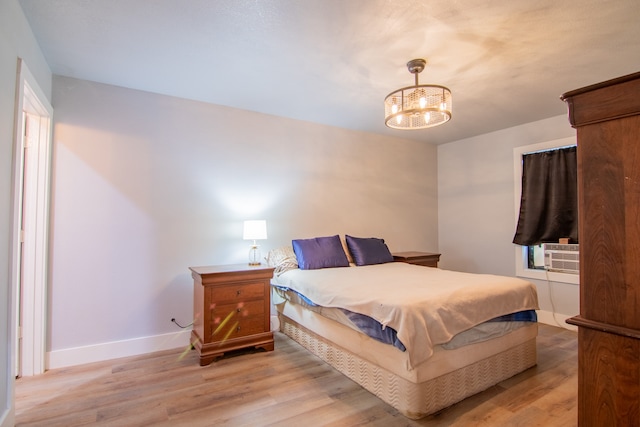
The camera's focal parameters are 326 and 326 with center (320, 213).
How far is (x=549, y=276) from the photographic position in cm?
389

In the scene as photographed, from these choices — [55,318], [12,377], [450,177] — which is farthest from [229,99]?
[450,177]

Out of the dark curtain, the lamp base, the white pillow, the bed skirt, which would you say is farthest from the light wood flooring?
the dark curtain

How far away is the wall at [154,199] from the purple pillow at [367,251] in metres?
0.40

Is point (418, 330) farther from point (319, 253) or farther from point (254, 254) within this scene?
point (254, 254)

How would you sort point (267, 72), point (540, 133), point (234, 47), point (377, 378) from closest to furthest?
point (377, 378)
point (234, 47)
point (267, 72)
point (540, 133)

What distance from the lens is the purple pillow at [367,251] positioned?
3799 mm

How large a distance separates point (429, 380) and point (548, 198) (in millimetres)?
3055

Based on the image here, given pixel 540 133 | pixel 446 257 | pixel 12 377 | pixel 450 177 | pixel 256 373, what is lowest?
pixel 256 373

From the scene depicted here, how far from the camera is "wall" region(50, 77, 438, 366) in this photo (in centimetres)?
279

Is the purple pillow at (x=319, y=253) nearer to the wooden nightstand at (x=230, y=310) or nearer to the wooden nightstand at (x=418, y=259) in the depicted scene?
the wooden nightstand at (x=230, y=310)

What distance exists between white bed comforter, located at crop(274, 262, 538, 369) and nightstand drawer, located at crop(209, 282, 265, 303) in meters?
0.33

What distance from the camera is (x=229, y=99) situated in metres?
3.32

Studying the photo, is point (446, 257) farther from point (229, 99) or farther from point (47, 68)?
point (47, 68)

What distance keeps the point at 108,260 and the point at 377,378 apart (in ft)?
8.15
